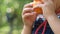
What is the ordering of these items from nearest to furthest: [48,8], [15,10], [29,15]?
1. [48,8]
2. [29,15]
3. [15,10]

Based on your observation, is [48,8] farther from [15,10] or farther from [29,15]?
[15,10]

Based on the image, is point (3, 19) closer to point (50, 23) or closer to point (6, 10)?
point (6, 10)

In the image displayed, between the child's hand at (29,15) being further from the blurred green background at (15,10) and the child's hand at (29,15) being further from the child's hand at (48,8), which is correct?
the blurred green background at (15,10)

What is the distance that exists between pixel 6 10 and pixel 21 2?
0.17 metres

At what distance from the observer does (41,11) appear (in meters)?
0.88

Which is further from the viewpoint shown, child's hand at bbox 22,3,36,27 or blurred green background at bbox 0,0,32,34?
blurred green background at bbox 0,0,32,34

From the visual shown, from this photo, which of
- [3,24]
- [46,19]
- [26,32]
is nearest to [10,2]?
[3,24]

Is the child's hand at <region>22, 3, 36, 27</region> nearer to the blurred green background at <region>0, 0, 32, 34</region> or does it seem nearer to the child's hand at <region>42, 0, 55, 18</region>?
the child's hand at <region>42, 0, 55, 18</region>

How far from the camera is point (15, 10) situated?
78.7 inches

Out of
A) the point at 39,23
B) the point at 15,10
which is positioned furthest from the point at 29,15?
the point at 15,10

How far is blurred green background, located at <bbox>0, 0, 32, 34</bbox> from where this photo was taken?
6.45ft

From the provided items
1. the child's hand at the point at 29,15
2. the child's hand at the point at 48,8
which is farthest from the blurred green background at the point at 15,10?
the child's hand at the point at 48,8

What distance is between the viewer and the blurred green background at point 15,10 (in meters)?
1.97

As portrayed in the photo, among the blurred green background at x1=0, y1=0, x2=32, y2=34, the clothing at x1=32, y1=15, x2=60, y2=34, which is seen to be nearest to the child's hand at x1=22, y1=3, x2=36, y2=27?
the clothing at x1=32, y1=15, x2=60, y2=34
